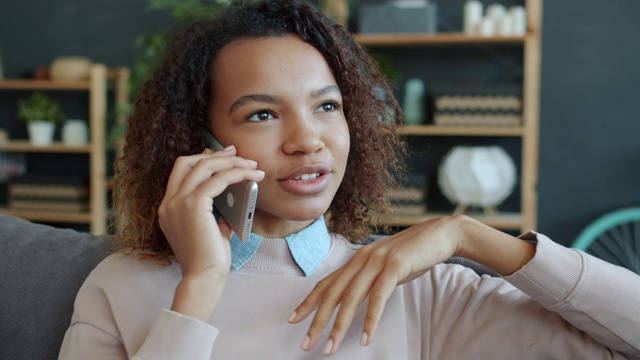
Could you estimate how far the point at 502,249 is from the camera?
1157mm

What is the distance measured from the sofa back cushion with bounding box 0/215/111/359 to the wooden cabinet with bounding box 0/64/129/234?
3311 mm

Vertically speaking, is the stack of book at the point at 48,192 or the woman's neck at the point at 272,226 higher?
the woman's neck at the point at 272,226

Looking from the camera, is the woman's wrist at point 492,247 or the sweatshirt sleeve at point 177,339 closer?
the sweatshirt sleeve at point 177,339

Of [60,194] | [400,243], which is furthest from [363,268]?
[60,194]

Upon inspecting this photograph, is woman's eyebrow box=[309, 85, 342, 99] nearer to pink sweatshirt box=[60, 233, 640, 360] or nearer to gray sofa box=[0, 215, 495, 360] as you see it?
pink sweatshirt box=[60, 233, 640, 360]

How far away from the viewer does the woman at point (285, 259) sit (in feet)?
3.62

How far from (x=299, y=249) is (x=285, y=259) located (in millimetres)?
29

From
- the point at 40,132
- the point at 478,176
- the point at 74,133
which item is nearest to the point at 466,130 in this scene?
the point at 478,176

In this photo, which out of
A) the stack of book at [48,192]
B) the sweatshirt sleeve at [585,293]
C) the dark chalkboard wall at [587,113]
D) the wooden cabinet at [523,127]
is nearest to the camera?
the sweatshirt sleeve at [585,293]

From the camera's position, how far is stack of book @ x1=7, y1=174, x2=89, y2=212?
4629mm

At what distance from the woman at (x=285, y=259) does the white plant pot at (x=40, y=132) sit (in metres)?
3.61

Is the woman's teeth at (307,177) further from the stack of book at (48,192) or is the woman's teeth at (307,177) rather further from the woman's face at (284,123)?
the stack of book at (48,192)

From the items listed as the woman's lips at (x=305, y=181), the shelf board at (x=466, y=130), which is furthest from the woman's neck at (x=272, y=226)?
the shelf board at (x=466, y=130)

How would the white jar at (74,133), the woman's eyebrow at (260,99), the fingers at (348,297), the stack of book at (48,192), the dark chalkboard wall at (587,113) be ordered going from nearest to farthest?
the fingers at (348,297) → the woman's eyebrow at (260,99) → the dark chalkboard wall at (587,113) → the stack of book at (48,192) → the white jar at (74,133)
